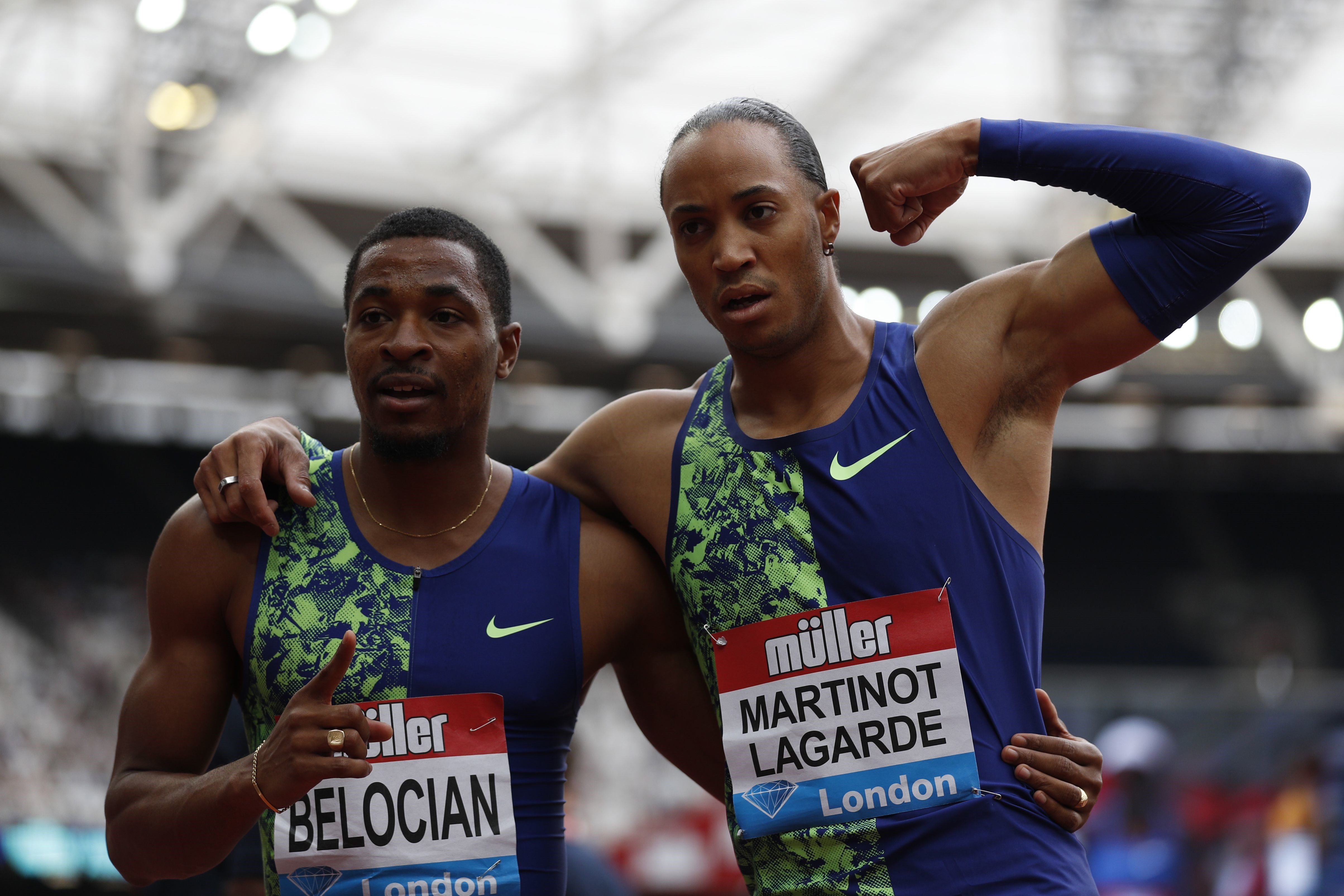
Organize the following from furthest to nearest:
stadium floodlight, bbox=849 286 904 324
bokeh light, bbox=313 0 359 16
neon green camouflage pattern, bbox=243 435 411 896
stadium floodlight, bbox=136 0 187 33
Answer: stadium floodlight, bbox=849 286 904 324
bokeh light, bbox=313 0 359 16
stadium floodlight, bbox=136 0 187 33
neon green camouflage pattern, bbox=243 435 411 896

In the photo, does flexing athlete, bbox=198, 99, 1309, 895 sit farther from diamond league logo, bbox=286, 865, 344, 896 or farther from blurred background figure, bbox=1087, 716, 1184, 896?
blurred background figure, bbox=1087, 716, 1184, 896

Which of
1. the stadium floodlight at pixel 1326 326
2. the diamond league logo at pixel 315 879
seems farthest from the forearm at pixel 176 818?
the stadium floodlight at pixel 1326 326

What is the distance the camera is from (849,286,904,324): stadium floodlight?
56.3 feet

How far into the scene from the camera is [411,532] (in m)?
2.76

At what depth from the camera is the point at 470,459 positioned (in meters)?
2.82

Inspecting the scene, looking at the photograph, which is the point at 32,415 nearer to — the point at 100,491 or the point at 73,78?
the point at 100,491

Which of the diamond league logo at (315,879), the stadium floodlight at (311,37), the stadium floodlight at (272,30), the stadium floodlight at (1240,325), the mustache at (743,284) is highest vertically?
the stadium floodlight at (311,37)

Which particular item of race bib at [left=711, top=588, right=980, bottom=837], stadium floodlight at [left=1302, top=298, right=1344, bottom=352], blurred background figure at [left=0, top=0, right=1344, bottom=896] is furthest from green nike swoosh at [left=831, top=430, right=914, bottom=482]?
stadium floodlight at [left=1302, top=298, right=1344, bottom=352]

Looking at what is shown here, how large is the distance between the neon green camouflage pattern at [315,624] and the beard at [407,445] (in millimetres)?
198

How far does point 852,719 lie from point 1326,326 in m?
17.4

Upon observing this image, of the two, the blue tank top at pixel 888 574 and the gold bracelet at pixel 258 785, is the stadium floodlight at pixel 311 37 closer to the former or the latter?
the blue tank top at pixel 888 574

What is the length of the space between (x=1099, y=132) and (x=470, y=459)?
1.43 m

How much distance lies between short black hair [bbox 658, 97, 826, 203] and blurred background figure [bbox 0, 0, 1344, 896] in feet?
26.6

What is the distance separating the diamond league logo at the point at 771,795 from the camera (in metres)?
2.38
